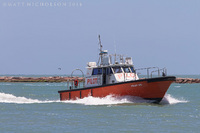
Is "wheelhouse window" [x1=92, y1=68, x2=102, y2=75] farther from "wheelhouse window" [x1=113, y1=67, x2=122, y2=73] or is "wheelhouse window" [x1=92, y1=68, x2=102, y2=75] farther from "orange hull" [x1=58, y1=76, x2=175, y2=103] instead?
"orange hull" [x1=58, y1=76, x2=175, y2=103]

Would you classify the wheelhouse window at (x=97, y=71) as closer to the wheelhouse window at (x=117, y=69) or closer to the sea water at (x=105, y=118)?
the wheelhouse window at (x=117, y=69)

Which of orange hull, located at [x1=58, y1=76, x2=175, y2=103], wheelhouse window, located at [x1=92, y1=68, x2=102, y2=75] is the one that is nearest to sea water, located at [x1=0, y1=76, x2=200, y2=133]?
orange hull, located at [x1=58, y1=76, x2=175, y2=103]

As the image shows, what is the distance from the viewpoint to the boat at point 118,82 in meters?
23.8

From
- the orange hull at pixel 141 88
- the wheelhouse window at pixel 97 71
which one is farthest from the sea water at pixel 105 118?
the wheelhouse window at pixel 97 71

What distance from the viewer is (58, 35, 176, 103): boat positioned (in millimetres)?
23781

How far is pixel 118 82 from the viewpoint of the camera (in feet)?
80.7

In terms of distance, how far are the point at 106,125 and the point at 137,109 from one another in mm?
5697

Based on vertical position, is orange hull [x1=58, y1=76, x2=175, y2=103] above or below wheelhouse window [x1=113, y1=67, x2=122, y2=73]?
below

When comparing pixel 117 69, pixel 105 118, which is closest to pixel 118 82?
pixel 117 69

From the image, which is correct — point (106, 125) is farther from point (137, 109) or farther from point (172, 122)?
point (137, 109)

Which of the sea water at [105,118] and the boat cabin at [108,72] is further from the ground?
the boat cabin at [108,72]

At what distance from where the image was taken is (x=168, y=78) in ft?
77.9

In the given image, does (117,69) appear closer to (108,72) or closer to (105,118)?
(108,72)

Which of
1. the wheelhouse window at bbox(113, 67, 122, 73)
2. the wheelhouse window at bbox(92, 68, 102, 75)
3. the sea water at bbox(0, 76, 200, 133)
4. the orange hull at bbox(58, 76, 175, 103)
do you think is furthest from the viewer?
the wheelhouse window at bbox(92, 68, 102, 75)
